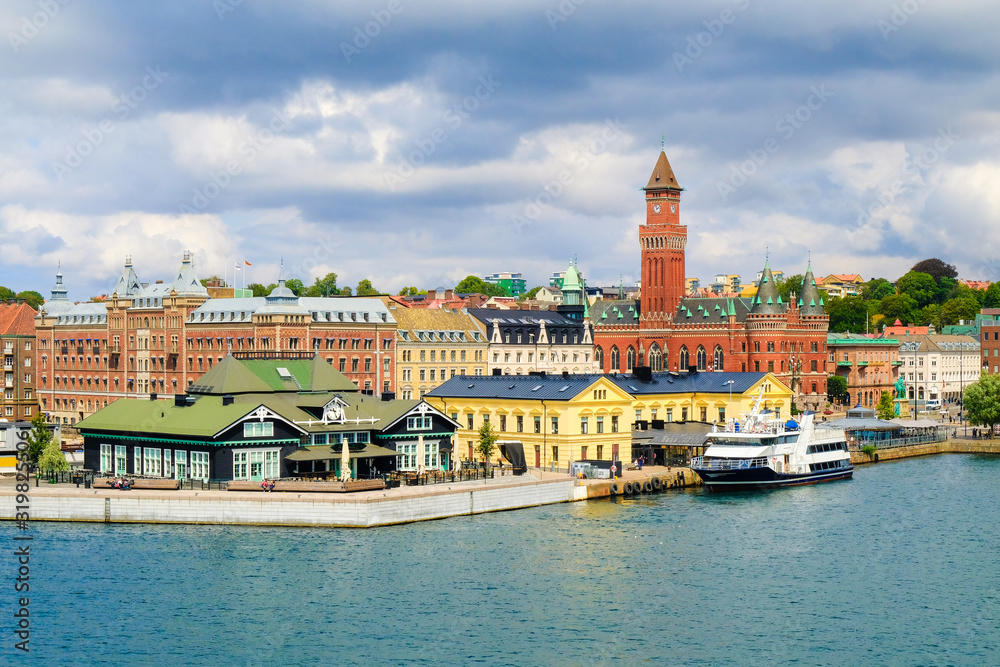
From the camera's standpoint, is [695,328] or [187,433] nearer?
[187,433]

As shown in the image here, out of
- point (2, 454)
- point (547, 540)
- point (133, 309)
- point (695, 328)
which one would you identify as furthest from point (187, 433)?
point (695, 328)

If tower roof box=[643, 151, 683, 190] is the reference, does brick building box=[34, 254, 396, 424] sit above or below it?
below

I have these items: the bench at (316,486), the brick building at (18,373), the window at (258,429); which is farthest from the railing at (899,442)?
the brick building at (18,373)

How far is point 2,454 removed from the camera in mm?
88938

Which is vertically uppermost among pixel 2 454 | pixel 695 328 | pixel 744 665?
pixel 695 328

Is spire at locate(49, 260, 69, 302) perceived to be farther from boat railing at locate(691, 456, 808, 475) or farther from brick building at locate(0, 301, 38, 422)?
boat railing at locate(691, 456, 808, 475)

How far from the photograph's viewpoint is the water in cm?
4991

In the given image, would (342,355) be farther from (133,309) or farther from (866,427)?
(866,427)

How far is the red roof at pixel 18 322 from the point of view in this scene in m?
151

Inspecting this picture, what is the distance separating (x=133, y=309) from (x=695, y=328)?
2820 inches

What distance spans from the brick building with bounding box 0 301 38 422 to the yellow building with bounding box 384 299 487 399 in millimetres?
41702

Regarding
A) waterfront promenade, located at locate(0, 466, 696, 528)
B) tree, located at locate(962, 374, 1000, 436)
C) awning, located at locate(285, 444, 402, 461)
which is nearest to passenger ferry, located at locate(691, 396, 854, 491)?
waterfront promenade, located at locate(0, 466, 696, 528)

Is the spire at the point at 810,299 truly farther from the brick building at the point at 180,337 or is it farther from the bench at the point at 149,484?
the bench at the point at 149,484

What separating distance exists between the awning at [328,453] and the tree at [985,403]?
71387 millimetres
